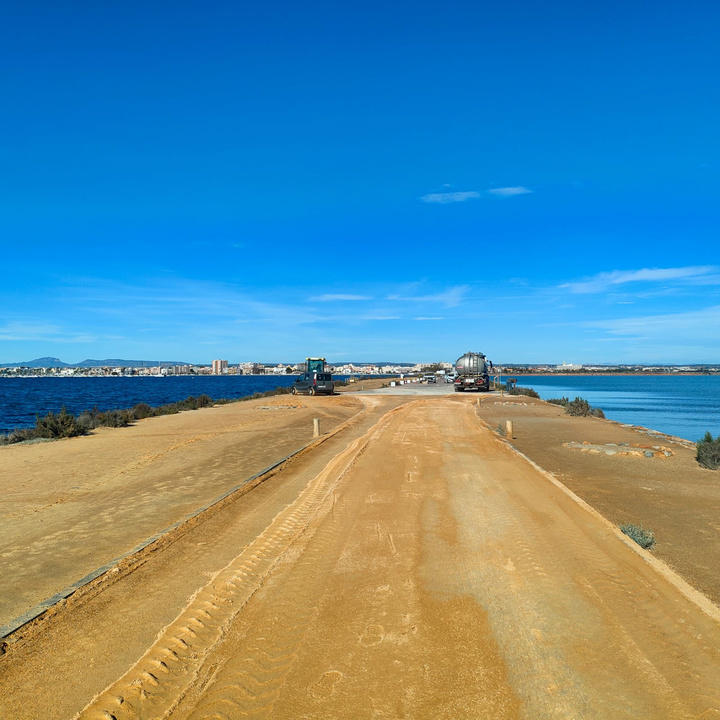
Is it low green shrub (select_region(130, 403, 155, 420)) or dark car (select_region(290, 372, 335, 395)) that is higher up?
dark car (select_region(290, 372, 335, 395))

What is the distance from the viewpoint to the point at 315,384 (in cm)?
4838

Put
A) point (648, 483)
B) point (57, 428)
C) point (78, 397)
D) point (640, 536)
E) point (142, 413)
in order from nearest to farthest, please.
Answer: point (640, 536)
point (648, 483)
point (57, 428)
point (142, 413)
point (78, 397)

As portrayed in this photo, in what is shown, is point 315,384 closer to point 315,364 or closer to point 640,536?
point 315,364

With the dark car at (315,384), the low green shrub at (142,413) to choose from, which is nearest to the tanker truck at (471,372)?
the dark car at (315,384)

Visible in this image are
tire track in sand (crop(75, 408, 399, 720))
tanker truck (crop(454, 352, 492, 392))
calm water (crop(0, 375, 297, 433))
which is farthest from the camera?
tanker truck (crop(454, 352, 492, 392))

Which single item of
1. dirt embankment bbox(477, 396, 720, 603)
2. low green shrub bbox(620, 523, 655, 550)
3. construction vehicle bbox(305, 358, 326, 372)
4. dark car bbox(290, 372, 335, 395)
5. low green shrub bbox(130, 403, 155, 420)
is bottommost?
dirt embankment bbox(477, 396, 720, 603)

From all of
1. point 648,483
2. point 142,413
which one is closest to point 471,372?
point 142,413

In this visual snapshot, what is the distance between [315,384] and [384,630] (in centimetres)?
4337

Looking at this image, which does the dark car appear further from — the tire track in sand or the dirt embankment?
the tire track in sand

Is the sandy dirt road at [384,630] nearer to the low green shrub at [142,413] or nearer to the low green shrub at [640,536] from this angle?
the low green shrub at [640,536]

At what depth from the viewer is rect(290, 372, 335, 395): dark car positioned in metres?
48.3

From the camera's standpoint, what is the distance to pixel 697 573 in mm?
7242

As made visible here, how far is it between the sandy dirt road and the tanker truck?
142 ft

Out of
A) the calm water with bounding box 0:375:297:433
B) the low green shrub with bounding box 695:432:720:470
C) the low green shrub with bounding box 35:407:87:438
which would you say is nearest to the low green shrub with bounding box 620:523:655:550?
the low green shrub with bounding box 695:432:720:470
